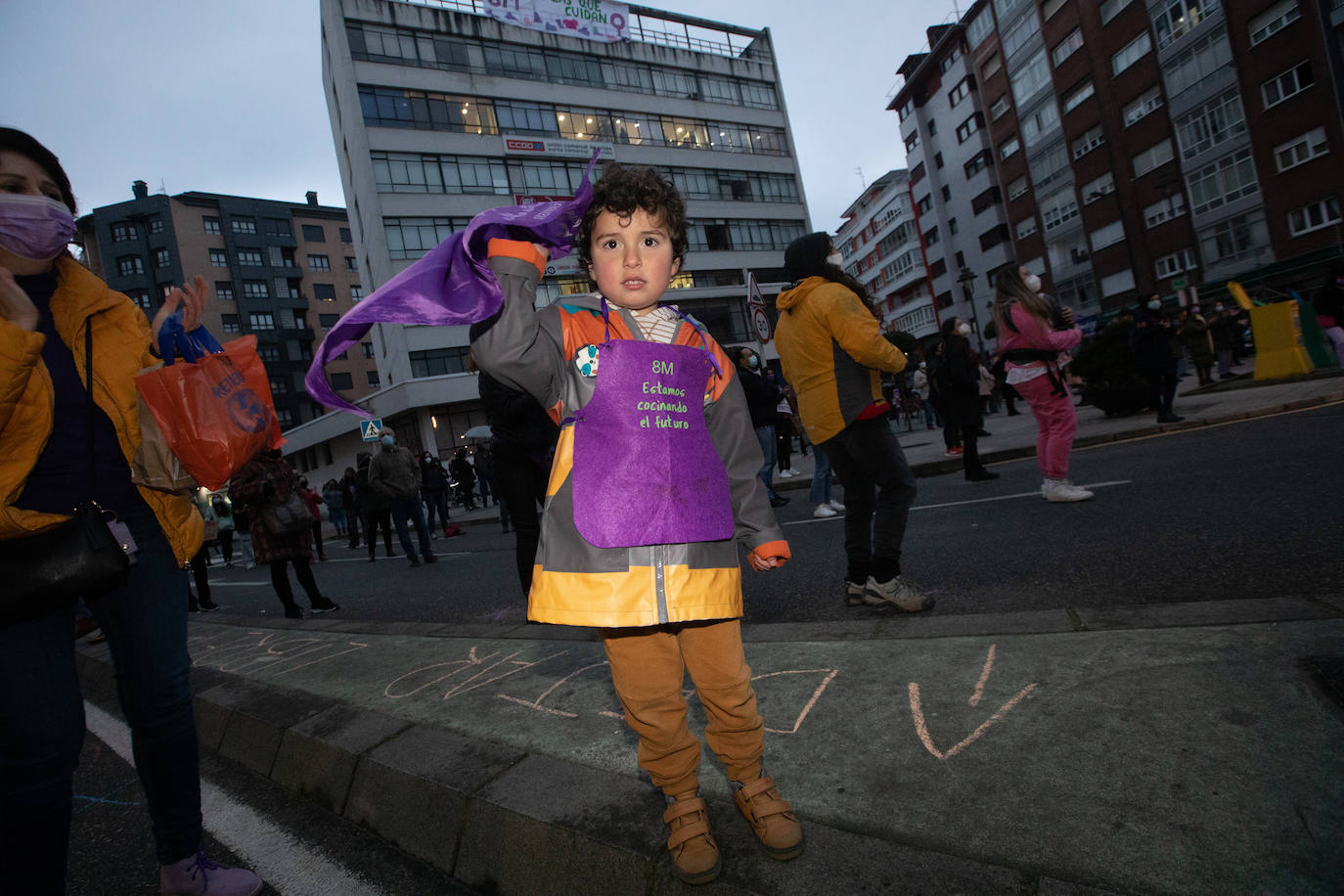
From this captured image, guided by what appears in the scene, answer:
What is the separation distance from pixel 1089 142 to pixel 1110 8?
5743mm

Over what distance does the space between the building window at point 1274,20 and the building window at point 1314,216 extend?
6362 mm

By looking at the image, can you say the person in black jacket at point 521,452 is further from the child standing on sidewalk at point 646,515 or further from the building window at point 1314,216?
the building window at point 1314,216


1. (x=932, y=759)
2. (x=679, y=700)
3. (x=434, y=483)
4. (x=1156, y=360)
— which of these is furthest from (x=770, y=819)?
(x=434, y=483)

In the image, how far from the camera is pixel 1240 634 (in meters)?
2.22

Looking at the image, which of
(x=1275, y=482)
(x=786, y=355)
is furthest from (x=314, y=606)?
(x=1275, y=482)

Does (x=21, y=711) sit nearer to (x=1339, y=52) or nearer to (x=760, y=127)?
(x=1339, y=52)

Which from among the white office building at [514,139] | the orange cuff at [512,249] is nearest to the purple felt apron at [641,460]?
the orange cuff at [512,249]

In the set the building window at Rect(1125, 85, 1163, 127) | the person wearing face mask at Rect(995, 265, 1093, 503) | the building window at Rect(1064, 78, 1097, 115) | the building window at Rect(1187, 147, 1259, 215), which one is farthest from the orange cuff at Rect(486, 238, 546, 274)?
the building window at Rect(1064, 78, 1097, 115)

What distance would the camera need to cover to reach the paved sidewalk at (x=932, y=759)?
4.78 feet

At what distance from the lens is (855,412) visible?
11.6 ft

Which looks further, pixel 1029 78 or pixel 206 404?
pixel 1029 78

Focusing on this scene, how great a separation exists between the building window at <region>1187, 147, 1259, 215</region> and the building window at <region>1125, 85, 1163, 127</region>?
148 inches

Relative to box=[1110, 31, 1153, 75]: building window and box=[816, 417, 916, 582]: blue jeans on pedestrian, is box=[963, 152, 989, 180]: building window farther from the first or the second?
box=[816, 417, 916, 582]: blue jeans on pedestrian

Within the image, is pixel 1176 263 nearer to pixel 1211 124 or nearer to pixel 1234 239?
pixel 1234 239
